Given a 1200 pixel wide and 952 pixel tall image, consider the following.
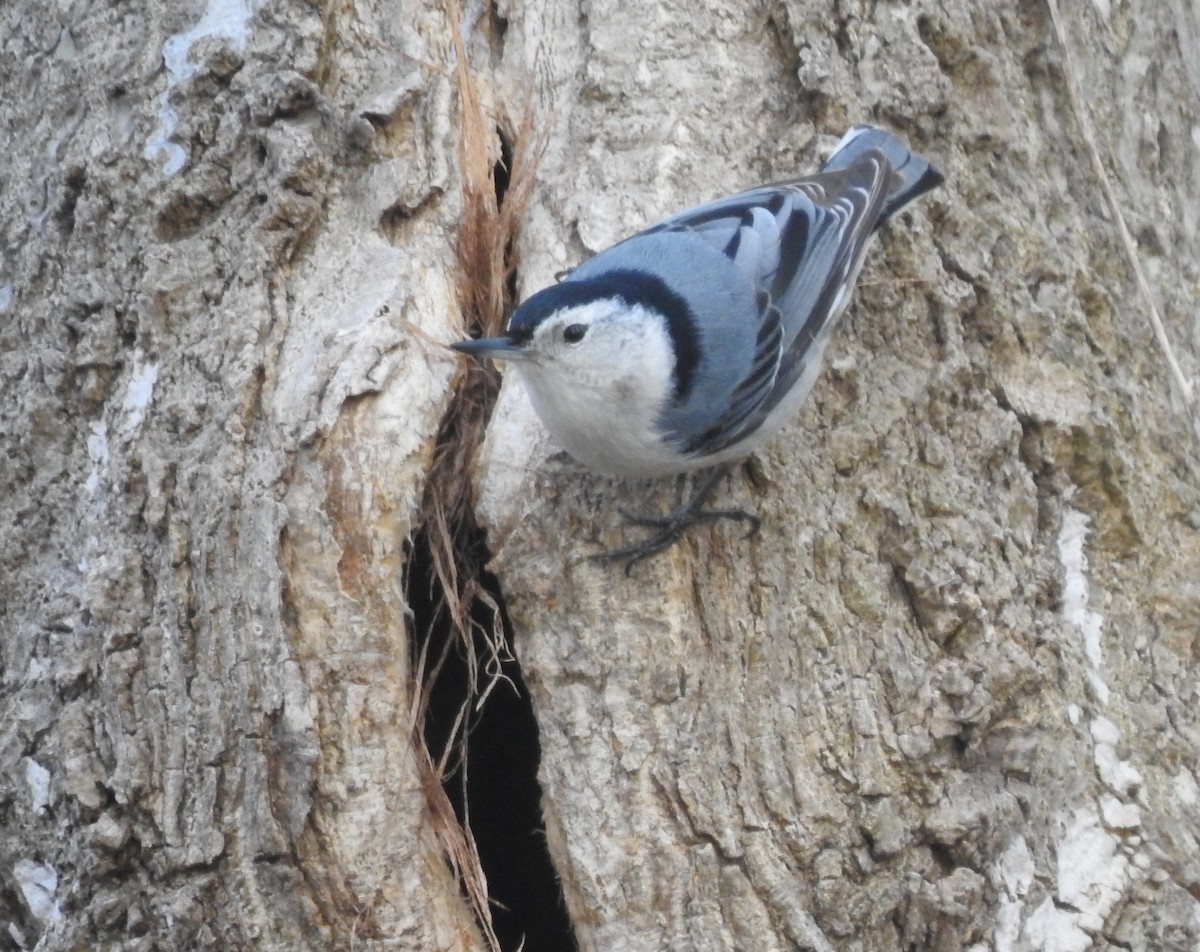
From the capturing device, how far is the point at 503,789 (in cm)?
274

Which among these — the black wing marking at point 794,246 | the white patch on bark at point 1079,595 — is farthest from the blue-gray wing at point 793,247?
the white patch on bark at point 1079,595

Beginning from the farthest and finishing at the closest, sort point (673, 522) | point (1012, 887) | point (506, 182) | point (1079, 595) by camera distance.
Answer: point (506, 182)
point (1079, 595)
point (673, 522)
point (1012, 887)

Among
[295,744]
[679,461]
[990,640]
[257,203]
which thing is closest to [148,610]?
[295,744]

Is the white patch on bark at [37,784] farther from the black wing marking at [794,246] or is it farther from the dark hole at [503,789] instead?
the black wing marking at [794,246]

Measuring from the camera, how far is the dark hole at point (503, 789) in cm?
251

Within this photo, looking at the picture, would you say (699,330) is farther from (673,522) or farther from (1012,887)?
(1012,887)

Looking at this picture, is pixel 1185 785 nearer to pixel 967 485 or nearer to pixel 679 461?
pixel 967 485

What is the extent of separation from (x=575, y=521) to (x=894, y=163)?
87 centimetres

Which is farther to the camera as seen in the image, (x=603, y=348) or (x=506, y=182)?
(x=506, y=182)

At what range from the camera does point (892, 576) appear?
2225 millimetres

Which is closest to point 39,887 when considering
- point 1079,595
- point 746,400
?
point 746,400

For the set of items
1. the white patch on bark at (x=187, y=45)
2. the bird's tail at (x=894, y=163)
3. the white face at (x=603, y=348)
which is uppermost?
the white patch on bark at (x=187, y=45)

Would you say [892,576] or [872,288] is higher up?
[872,288]

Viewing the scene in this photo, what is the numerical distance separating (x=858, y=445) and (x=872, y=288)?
1.08ft
